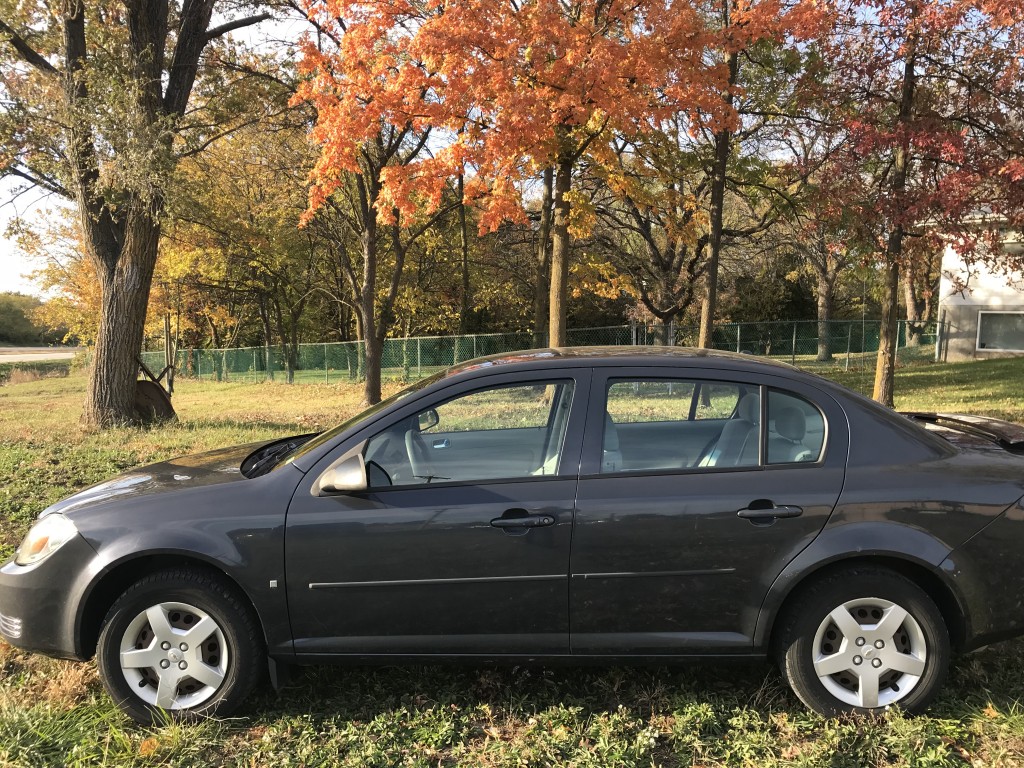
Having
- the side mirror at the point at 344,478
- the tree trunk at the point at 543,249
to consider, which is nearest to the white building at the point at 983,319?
the tree trunk at the point at 543,249

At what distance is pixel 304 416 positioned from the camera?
12547 millimetres

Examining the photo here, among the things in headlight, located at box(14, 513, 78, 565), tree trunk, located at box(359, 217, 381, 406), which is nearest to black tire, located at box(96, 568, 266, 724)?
headlight, located at box(14, 513, 78, 565)

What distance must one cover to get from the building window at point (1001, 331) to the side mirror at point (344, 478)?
28.2 metres

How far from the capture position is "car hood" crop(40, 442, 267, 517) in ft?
9.45

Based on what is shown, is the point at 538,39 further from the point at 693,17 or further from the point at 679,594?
the point at 679,594

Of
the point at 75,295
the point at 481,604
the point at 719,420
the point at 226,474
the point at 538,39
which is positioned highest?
the point at 538,39

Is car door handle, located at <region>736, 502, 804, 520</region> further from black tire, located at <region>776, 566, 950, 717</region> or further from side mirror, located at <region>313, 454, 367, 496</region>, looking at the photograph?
side mirror, located at <region>313, 454, 367, 496</region>

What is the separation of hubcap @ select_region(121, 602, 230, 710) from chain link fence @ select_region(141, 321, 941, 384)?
16829 millimetres

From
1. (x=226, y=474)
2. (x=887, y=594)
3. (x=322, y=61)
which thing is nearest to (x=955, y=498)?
(x=887, y=594)

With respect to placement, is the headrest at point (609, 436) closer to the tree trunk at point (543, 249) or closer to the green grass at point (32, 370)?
the tree trunk at point (543, 249)

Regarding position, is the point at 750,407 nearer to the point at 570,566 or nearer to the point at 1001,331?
the point at 570,566

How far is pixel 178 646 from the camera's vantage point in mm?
2750

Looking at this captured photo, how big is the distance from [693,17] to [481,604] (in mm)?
10118

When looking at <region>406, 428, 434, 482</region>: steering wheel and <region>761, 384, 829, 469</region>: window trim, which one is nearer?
<region>761, 384, 829, 469</region>: window trim
